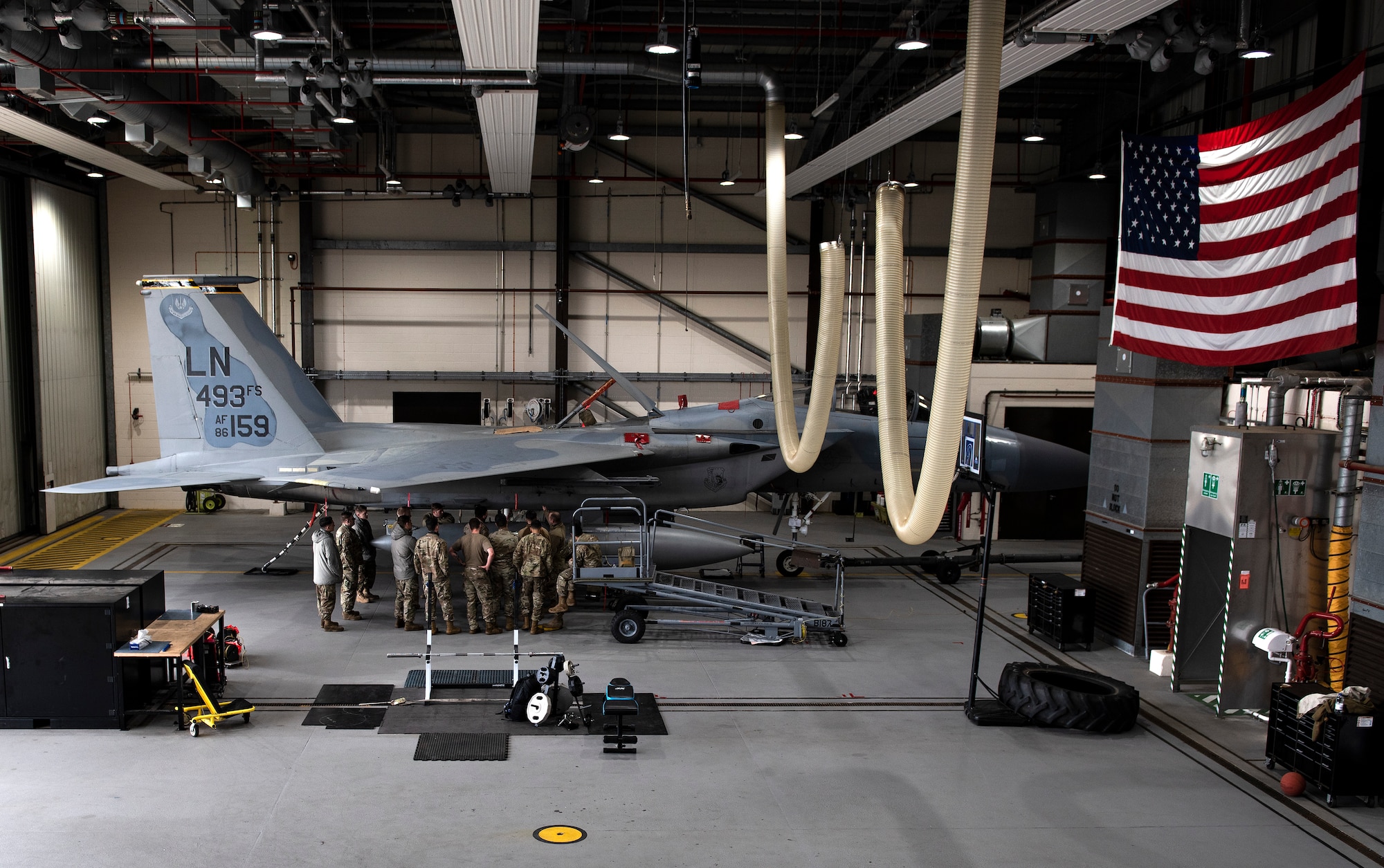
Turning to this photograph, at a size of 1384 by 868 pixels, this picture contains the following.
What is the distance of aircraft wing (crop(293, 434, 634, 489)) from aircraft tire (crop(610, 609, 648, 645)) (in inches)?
102

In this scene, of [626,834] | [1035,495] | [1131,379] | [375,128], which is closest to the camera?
[626,834]

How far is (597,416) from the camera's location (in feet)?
68.8

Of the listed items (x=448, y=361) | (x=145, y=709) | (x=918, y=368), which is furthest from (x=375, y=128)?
(x=145, y=709)

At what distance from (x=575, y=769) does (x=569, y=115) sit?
1188cm

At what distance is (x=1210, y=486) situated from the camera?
9922 millimetres

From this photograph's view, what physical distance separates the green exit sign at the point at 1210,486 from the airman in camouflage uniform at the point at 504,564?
7977 mm

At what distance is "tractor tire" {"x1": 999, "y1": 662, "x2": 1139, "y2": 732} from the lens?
898 centimetres

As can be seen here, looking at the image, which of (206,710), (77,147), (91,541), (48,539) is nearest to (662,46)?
(206,710)

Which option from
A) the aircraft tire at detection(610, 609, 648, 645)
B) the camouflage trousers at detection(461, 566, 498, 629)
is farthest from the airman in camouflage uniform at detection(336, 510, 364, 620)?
the aircraft tire at detection(610, 609, 648, 645)

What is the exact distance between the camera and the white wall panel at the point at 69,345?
17203 mm

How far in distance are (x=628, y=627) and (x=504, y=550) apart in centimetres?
187

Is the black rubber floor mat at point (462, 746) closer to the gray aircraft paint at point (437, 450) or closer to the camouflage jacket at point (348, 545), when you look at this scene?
the camouflage jacket at point (348, 545)

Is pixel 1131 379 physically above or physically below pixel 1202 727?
above

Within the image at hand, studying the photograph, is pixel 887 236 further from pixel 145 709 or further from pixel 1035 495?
pixel 1035 495
